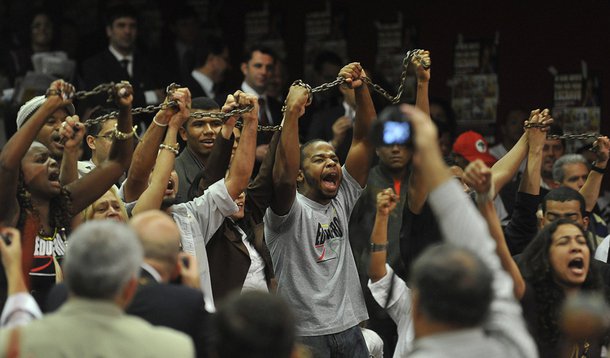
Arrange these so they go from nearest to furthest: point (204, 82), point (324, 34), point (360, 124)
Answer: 1. point (360, 124)
2. point (204, 82)
3. point (324, 34)

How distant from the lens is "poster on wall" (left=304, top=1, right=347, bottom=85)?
1162 cm

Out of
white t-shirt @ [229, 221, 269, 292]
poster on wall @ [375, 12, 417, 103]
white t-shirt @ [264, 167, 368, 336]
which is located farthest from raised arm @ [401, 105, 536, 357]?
poster on wall @ [375, 12, 417, 103]

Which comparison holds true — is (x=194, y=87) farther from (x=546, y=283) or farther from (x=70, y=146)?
(x=546, y=283)

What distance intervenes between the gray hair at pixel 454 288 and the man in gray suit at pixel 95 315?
808 mm

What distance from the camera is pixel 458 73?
11133 millimetres

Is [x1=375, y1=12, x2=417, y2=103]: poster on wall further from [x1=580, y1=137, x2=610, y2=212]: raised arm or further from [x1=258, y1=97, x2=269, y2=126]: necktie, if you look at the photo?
[x1=580, y1=137, x2=610, y2=212]: raised arm

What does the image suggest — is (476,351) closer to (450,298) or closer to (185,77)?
(450,298)

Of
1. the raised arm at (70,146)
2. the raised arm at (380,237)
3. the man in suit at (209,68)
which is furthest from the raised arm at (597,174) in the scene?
the man in suit at (209,68)

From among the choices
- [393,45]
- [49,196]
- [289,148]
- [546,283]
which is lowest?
[546,283]

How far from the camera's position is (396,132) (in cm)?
395

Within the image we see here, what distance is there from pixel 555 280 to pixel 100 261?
2.84m

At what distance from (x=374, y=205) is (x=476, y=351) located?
12.3 feet

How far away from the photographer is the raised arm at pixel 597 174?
24.0ft

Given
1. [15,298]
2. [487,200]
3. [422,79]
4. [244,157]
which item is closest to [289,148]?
[244,157]
